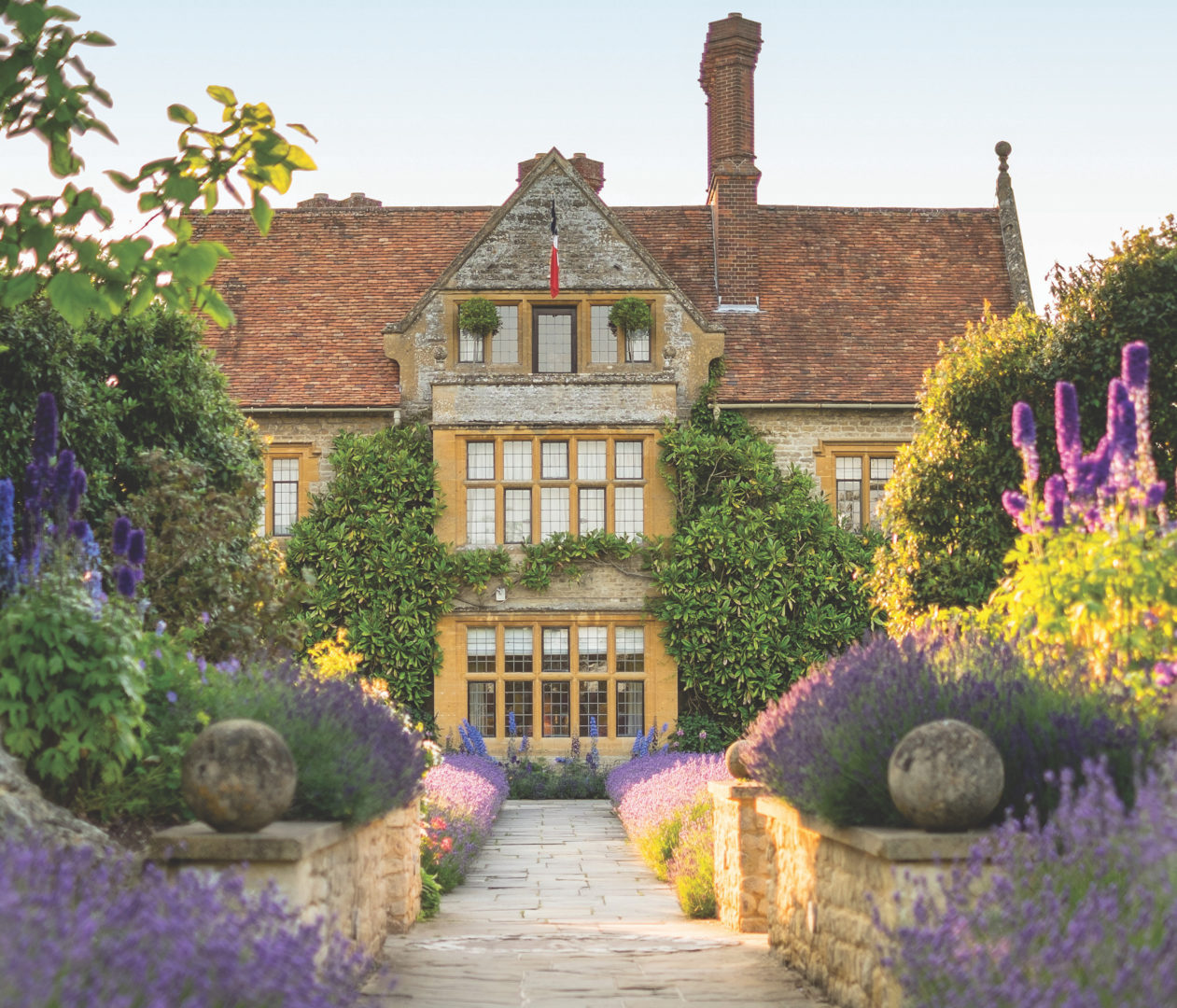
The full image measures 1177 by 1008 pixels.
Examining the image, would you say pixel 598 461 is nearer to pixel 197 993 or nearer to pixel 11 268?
pixel 11 268

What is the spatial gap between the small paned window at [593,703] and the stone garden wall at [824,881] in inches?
458

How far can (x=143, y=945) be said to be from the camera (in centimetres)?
361

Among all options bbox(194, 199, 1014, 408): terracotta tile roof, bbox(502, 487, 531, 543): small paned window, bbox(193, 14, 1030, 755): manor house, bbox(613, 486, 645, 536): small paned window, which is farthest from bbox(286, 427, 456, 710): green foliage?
bbox(613, 486, 645, 536): small paned window

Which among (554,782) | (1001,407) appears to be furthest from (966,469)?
(554,782)

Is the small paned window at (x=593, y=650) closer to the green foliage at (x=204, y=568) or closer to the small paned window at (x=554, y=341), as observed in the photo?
the small paned window at (x=554, y=341)

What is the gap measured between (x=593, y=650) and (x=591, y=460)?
8.98 feet

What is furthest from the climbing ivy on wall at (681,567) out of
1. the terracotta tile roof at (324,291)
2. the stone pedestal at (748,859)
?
the stone pedestal at (748,859)

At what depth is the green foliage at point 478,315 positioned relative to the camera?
67.7 ft

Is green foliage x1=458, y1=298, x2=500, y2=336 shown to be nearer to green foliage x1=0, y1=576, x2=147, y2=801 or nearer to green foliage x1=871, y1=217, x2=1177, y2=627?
green foliage x1=871, y1=217, x2=1177, y2=627

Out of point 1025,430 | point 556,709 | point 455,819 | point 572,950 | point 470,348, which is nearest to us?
point 1025,430

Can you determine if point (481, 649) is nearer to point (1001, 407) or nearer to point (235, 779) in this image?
point (1001, 407)

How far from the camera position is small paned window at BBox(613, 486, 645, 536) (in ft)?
68.5

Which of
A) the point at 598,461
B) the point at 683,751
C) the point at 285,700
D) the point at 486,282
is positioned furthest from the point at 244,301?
the point at 285,700

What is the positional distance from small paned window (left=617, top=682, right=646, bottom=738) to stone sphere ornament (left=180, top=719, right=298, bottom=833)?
15.5 m
